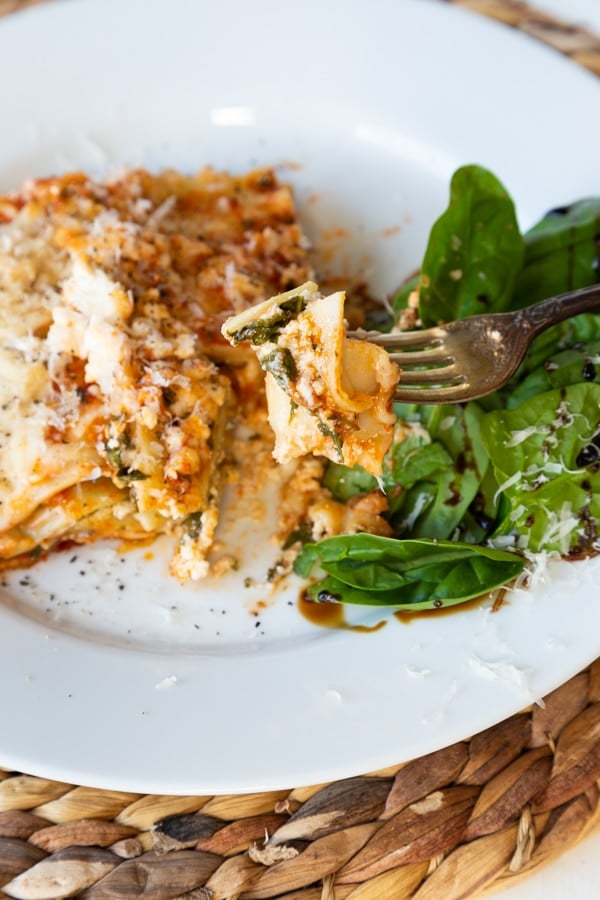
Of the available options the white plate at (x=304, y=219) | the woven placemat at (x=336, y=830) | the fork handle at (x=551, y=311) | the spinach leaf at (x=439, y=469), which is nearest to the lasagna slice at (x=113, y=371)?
the white plate at (x=304, y=219)

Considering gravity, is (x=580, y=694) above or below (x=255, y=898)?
above

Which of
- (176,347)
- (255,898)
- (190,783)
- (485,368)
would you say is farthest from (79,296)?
(255,898)

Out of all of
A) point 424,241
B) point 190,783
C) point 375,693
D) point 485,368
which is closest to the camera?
point 190,783

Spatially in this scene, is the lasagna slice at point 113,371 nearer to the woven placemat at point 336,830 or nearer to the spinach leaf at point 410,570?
the spinach leaf at point 410,570

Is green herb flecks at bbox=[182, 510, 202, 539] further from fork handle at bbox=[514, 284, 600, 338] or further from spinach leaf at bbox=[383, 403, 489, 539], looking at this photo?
fork handle at bbox=[514, 284, 600, 338]

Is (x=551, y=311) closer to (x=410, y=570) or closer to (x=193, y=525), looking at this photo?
(x=410, y=570)

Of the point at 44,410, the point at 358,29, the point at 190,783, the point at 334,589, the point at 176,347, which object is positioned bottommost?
the point at 190,783

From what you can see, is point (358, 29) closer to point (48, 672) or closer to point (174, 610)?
point (174, 610)

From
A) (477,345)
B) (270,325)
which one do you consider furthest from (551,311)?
(270,325)

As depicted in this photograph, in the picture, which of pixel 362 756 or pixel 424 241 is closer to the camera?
pixel 362 756
